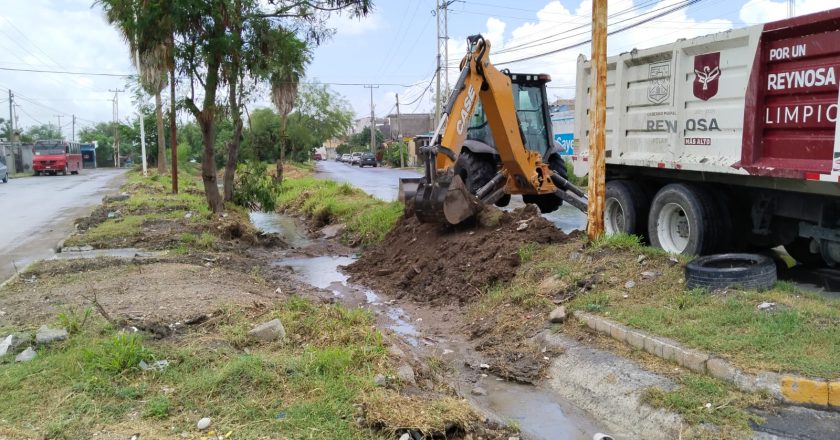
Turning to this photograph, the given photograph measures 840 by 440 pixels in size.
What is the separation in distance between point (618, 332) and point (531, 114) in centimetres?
821

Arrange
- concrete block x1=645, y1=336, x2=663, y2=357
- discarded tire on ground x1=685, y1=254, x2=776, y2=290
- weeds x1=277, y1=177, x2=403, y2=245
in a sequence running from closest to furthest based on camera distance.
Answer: concrete block x1=645, y1=336, x2=663, y2=357 → discarded tire on ground x1=685, y1=254, x2=776, y2=290 → weeds x1=277, y1=177, x2=403, y2=245

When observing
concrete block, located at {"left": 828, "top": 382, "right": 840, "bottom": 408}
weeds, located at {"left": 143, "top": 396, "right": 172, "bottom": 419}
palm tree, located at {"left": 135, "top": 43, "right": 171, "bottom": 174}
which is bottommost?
concrete block, located at {"left": 828, "top": 382, "right": 840, "bottom": 408}

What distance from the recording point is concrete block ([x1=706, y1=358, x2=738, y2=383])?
4.79m

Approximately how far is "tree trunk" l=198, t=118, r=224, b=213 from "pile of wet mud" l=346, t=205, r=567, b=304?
5965mm

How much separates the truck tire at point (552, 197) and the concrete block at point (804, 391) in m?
8.48

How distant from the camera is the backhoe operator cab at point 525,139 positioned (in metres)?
12.8

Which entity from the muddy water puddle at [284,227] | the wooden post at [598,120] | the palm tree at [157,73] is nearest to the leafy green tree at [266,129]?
the palm tree at [157,73]

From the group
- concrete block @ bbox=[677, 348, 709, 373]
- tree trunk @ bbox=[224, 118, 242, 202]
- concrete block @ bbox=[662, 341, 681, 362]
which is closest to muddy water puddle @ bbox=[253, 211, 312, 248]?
tree trunk @ bbox=[224, 118, 242, 202]

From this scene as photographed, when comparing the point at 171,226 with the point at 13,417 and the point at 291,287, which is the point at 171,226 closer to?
the point at 291,287

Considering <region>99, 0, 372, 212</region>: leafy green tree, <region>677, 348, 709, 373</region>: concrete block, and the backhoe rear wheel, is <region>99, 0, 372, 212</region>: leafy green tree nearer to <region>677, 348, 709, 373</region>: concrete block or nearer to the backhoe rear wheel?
the backhoe rear wheel

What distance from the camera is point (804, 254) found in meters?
8.27

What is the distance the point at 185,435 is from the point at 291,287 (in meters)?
5.97

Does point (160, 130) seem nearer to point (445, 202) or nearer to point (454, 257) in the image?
point (445, 202)

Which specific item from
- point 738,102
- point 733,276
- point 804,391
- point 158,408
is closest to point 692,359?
point 804,391
